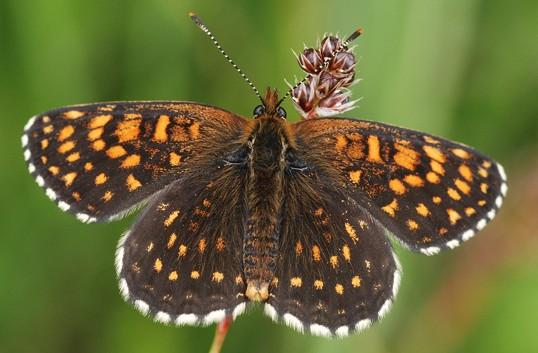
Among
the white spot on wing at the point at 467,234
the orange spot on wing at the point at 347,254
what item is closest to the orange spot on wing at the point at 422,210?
the white spot on wing at the point at 467,234

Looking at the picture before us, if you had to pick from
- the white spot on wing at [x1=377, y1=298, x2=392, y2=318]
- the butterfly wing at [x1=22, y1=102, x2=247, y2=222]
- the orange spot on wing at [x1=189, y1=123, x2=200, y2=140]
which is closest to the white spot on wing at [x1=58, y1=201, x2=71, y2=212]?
the butterfly wing at [x1=22, y1=102, x2=247, y2=222]

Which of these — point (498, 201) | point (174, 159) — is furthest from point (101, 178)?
point (498, 201)

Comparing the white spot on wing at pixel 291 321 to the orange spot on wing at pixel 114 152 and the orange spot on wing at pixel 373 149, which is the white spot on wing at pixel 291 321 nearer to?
the orange spot on wing at pixel 373 149

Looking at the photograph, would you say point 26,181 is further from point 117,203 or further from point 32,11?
point 117,203

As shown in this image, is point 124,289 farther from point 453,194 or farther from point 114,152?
point 453,194

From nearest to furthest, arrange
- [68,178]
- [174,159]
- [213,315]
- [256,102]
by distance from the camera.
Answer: [213,315] → [68,178] → [174,159] → [256,102]
